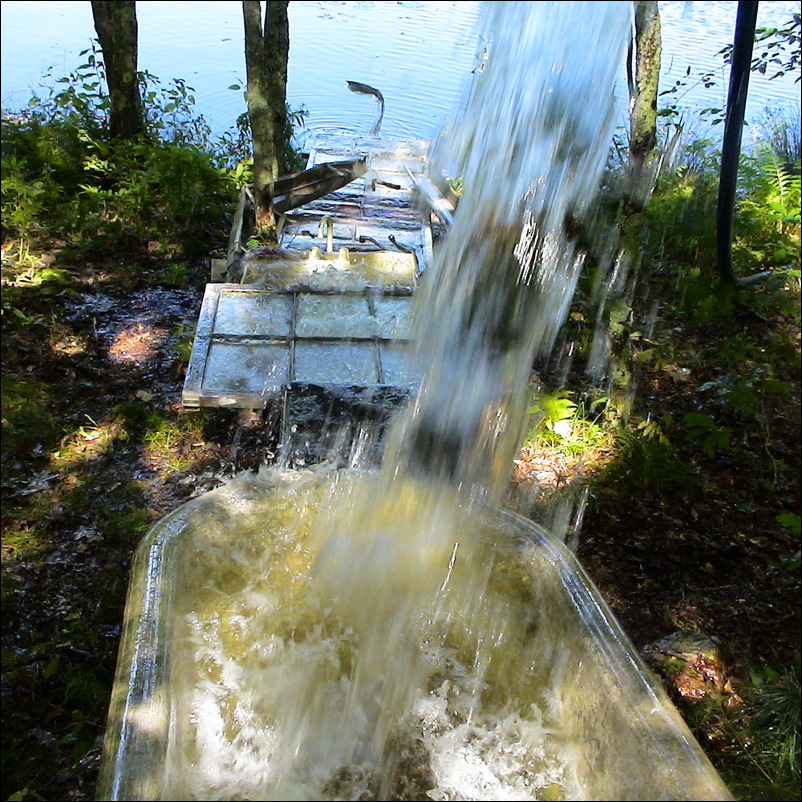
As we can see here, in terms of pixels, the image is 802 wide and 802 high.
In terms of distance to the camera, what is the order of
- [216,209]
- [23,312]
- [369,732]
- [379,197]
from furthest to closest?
[379,197], [216,209], [23,312], [369,732]

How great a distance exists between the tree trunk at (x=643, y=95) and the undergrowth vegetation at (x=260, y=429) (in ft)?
0.70

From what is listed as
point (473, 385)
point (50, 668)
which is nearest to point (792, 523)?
point (473, 385)

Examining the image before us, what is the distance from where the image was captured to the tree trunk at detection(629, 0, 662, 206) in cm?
320

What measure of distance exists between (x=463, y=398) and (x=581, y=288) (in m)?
1.90

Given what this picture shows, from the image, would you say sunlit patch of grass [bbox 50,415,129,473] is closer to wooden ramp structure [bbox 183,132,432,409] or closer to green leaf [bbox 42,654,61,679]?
wooden ramp structure [bbox 183,132,432,409]

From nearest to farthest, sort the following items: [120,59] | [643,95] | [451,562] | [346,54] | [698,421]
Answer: [451,562]
[643,95]
[698,421]
[120,59]
[346,54]

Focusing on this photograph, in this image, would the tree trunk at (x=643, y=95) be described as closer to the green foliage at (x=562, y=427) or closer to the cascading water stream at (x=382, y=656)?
the cascading water stream at (x=382, y=656)

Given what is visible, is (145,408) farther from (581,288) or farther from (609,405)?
(581,288)

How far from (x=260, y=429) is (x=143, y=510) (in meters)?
0.72

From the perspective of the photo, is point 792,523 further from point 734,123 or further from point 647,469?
point 734,123

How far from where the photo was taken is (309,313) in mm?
4094

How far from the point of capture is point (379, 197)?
638 cm

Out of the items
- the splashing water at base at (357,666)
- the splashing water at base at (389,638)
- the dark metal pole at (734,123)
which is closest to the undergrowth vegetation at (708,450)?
the dark metal pole at (734,123)

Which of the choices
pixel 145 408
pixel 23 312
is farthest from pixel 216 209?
pixel 145 408
